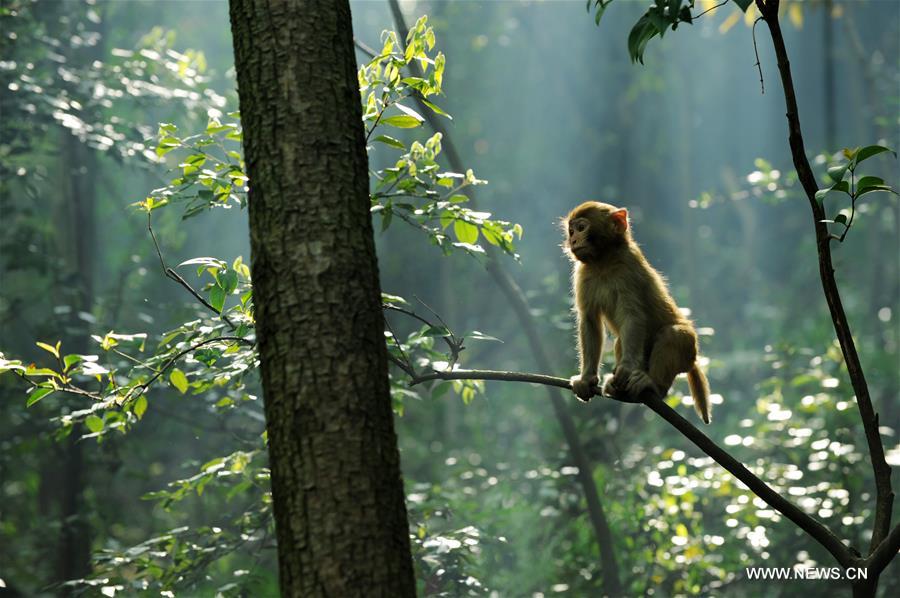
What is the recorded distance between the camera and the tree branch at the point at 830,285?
2711mm

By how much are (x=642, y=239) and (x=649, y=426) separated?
1129 centimetres

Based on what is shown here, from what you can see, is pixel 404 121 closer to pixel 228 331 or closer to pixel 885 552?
pixel 228 331

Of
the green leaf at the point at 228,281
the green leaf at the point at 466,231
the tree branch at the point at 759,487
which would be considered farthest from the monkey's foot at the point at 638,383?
the green leaf at the point at 228,281

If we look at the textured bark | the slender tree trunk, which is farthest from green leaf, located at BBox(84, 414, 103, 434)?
the slender tree trunk

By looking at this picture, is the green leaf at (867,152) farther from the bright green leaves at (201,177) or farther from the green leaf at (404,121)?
the bright green leaves at (201,177)

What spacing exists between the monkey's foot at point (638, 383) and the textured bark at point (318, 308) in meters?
1.83

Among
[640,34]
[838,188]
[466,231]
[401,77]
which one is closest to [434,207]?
[466,231]

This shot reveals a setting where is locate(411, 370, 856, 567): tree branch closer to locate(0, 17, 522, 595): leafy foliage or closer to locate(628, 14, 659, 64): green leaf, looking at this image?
locate(0, 17, 522, 595): leafy foliage

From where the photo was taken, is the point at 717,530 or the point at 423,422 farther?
the point at 423,422

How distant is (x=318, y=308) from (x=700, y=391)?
9.04 ft

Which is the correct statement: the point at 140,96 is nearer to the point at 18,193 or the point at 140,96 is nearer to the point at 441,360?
the point at 441,360

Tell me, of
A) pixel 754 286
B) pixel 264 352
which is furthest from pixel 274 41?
pixel 754 286

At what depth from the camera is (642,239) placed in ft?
71.8

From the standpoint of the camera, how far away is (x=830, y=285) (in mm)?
2758
